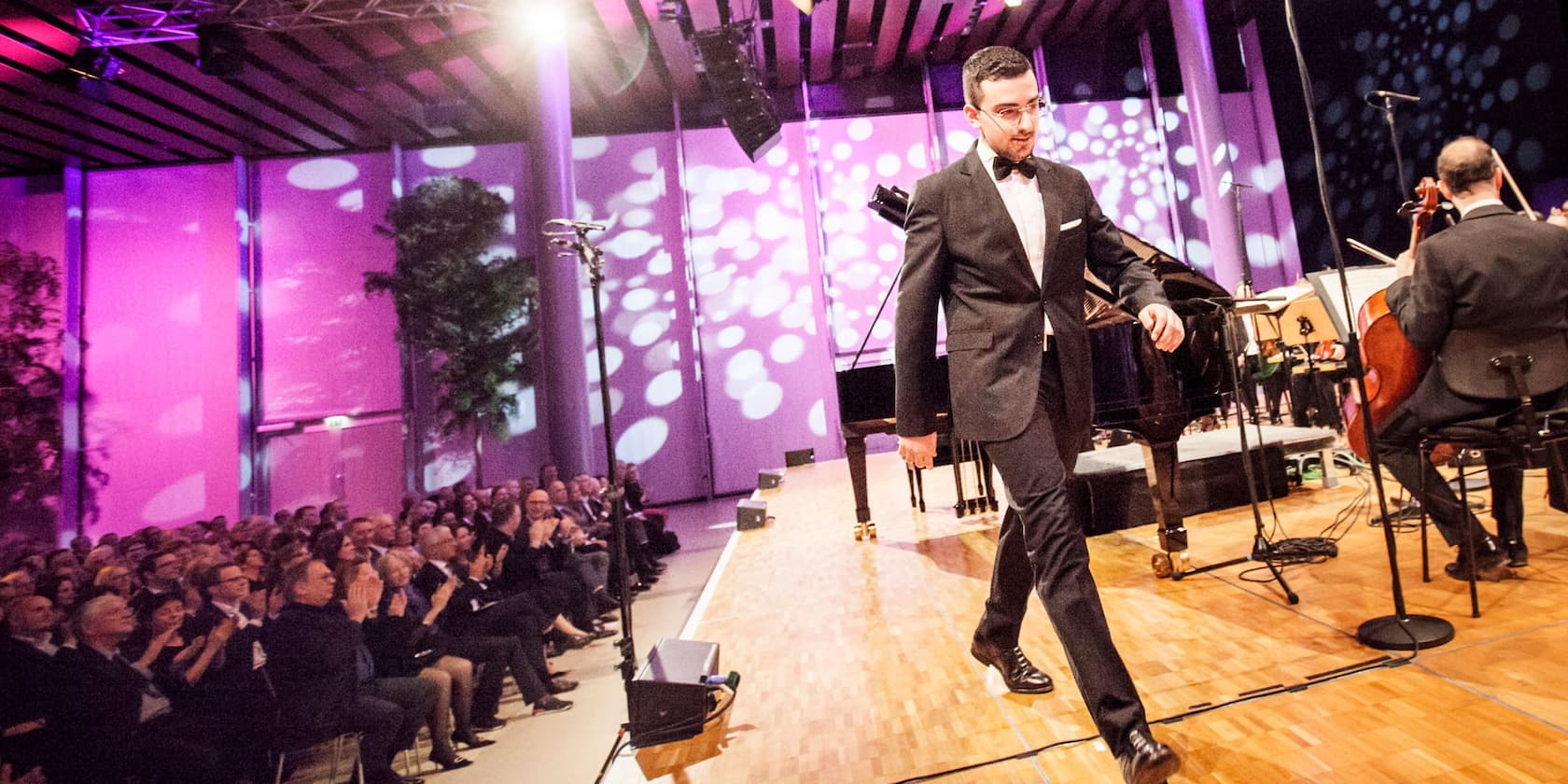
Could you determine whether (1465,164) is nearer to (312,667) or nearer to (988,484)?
(988,484)

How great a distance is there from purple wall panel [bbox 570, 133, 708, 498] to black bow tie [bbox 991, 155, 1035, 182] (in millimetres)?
8269

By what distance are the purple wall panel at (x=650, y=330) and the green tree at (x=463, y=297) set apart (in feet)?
3.36

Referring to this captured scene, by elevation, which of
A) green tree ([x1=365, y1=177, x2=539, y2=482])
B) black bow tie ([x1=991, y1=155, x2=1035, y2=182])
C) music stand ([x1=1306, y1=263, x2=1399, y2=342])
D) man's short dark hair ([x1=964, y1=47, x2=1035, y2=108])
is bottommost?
music stand ([x1=1306, y1=263, x2=1399, y2=342])

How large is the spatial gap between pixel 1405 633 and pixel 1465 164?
1381 mm

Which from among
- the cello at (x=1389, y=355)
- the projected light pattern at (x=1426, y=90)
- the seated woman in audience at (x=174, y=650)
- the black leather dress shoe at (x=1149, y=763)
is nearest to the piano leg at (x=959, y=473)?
the cello at (x=1389, y=355)

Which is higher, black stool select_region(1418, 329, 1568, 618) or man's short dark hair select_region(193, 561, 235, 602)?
black stool select_region(1418, 329, 1568, 618)

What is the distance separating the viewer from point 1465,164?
2.19m

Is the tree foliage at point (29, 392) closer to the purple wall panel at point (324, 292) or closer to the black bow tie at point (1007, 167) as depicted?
the purple wall panel at point (324, 292)

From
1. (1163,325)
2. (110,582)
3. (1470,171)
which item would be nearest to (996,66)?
(1163,325)

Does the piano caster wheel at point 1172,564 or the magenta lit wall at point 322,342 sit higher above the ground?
the magenta lit wall at point 322,342

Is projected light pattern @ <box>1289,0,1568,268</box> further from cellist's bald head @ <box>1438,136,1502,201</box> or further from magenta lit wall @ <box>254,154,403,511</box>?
magenta lit wall @ <box>254,154,403,511</box>

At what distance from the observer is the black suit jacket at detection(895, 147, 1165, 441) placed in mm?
1545

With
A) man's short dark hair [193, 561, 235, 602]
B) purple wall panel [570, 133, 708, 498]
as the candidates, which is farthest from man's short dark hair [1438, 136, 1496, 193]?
purple wall panel [570, 133, 708, 498]

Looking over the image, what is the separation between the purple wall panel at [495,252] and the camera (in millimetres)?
9727
